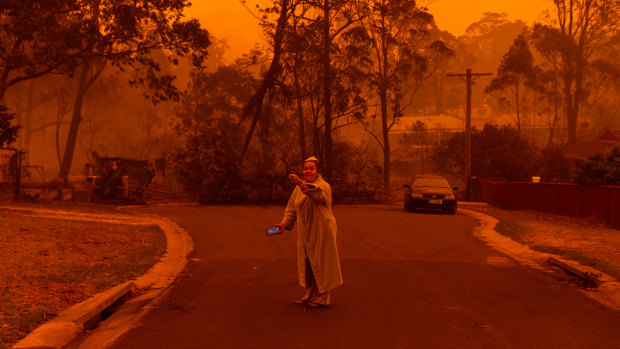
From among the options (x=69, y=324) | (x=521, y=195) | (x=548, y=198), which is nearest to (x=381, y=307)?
(x=69, y=324)

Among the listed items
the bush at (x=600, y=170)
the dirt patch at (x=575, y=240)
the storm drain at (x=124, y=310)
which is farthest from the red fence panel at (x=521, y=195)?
the storm drain at (x=124, y=310)

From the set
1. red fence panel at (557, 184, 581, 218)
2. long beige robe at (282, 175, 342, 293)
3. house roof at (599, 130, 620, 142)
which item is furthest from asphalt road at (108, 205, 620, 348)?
house roof at (599, 130, 620, 142)

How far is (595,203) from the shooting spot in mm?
20516

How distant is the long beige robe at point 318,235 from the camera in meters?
7.27

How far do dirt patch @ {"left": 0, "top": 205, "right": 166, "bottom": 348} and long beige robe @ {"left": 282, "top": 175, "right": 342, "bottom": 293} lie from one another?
268 centimetres

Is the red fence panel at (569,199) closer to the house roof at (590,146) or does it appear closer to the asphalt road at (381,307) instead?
the asphalt road at (381,307)

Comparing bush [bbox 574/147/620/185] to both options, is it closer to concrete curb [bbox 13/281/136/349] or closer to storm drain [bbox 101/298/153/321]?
storm drain [bbox 101/298/153/321]

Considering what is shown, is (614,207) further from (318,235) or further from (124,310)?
(124,310)

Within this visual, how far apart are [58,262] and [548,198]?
19.8 m

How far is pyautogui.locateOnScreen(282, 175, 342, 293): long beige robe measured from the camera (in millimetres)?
7270

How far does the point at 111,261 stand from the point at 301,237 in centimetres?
426

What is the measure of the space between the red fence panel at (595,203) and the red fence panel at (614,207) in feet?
0.81

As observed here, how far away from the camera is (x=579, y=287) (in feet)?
29.7

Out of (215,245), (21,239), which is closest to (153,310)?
(21,239)
